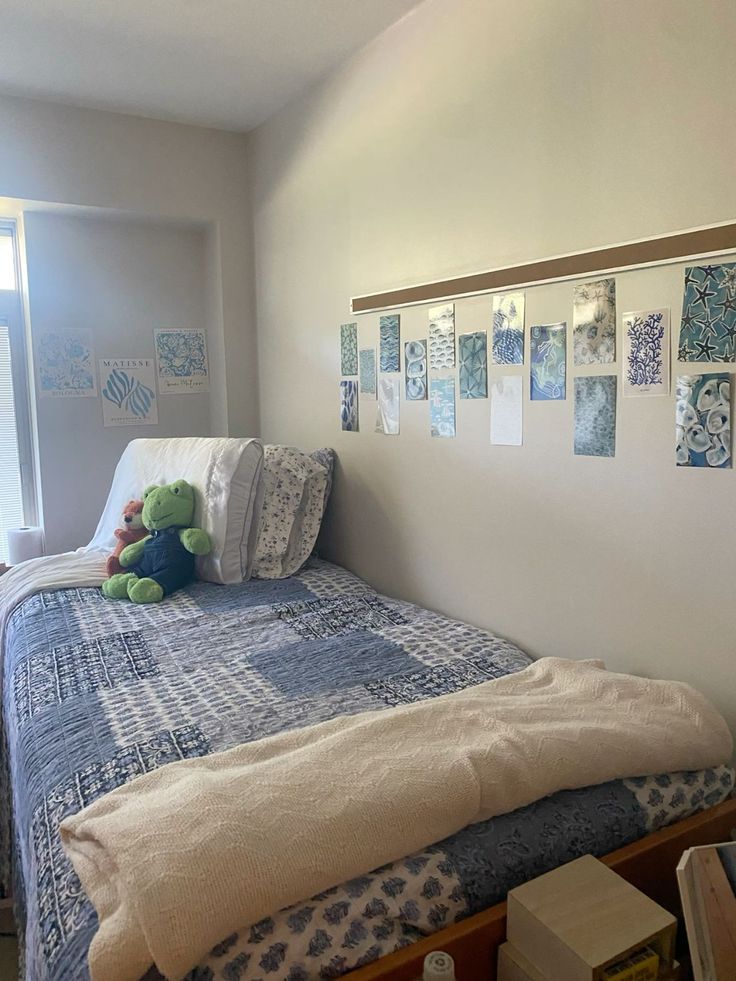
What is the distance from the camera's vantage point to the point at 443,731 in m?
1.26

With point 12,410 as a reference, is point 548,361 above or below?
above

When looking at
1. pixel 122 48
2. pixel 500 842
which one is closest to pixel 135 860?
pixel 500 842

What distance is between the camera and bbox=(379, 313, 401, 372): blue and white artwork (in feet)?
7.63

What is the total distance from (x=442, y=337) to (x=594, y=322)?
1.81 feet

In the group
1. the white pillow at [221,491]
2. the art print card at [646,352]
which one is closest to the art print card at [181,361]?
the white pillow at [221,491]

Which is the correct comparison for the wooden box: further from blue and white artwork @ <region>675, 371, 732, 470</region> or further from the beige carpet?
the beige carpet

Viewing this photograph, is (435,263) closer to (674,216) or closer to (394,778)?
(674,216)

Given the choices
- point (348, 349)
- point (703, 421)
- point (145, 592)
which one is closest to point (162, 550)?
point (145, 592)

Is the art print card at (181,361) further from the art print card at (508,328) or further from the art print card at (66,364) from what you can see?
the art print card at (508,328)

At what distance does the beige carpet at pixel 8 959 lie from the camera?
1746 millimetres

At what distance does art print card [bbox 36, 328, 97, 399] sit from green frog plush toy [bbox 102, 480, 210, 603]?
2.76 feet

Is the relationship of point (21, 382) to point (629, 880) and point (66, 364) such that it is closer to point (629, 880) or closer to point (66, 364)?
point (66, 364)

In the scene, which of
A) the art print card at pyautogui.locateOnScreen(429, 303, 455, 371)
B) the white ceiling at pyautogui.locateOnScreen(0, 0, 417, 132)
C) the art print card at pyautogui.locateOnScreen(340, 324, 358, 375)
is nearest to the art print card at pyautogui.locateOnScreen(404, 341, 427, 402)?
the art print card at pyautogui.locateOnScreen(429, 303, 455, 371)

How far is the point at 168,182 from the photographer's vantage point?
9.93ft
